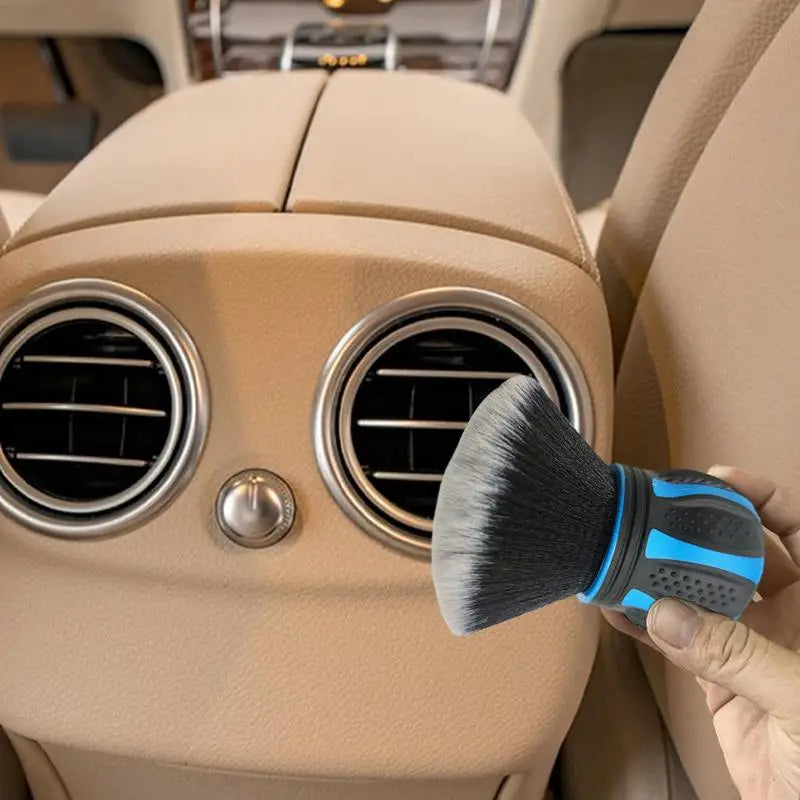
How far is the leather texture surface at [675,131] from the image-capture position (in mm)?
829

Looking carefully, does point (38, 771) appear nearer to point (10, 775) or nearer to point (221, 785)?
point (10, 775)

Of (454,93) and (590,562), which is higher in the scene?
(454,93)

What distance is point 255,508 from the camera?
723mm

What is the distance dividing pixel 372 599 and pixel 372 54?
42.6 inches

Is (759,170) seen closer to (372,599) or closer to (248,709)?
(372,599)

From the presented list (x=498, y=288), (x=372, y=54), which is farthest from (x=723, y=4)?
(x=372, y=54)

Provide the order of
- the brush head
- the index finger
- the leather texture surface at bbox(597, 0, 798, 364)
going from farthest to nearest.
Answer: the leather texture surface at bbox(597, 0, 798, 364), the index finger, the brush head

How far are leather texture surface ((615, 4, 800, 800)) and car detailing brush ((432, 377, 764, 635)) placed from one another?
149 mm

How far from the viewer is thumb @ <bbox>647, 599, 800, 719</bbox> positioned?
515 mm

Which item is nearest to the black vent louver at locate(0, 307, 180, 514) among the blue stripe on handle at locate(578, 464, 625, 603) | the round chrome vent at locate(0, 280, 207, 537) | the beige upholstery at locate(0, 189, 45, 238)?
the round chrome vent at locate(0, 280, 207, 537)

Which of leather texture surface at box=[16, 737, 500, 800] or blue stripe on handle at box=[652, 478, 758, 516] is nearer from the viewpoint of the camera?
blue stripe on handle at box=[652, 478, 758, 516]

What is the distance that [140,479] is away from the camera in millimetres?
746

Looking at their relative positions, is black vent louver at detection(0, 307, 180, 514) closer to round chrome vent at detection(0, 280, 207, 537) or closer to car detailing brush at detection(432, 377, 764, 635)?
round chrome vent at detection(0, 280, 207, 537)

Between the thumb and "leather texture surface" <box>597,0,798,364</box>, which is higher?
"leather texture surface" <box>597,0,798,364</box>
